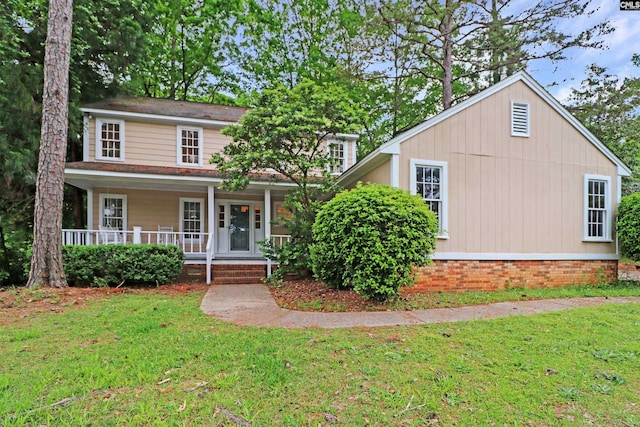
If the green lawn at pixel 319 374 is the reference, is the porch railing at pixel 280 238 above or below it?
above

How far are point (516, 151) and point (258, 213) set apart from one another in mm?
8412

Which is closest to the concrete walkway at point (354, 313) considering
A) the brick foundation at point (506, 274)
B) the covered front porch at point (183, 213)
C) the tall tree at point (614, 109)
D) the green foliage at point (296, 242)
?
Result: the brick foundation at point (506, 274)

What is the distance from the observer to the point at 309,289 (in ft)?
24.6

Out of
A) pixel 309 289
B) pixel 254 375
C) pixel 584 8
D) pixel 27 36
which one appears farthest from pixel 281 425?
pixel 584 8

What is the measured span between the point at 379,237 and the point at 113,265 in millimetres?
6775

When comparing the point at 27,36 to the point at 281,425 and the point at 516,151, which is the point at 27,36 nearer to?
the point at 281,425

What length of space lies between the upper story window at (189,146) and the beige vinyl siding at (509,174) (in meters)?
6.77

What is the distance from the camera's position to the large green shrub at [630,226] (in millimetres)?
8062

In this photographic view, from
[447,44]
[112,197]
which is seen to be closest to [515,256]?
[447,44]

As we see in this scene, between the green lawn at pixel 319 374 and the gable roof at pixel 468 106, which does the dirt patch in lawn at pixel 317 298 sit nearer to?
the green lawn at pixel 319 374

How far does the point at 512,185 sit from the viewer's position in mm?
8062

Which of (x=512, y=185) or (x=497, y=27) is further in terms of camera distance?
(x=497, y=27)

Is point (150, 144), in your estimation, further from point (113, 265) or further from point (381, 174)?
point (381, 174)

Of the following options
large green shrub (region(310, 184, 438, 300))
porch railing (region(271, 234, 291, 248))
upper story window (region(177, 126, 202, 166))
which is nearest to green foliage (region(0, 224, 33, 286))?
upper story window (region(177, 126, 202, 166))
